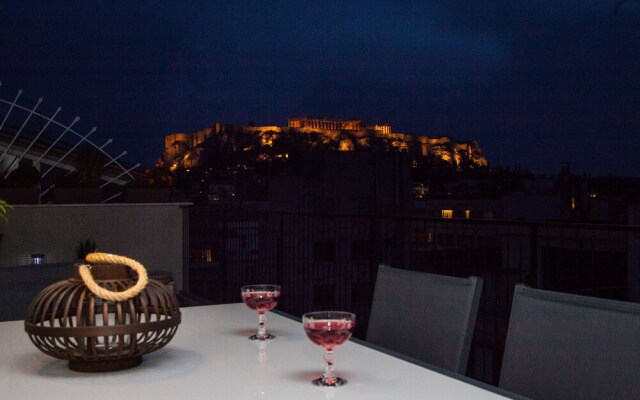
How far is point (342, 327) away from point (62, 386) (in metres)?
0.53

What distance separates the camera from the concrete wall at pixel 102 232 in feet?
21.1

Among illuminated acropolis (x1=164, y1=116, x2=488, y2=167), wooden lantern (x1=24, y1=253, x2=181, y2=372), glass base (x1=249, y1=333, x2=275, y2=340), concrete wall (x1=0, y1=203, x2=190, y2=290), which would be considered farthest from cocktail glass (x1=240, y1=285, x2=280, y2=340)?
illuminated acropolis (x1=164, y1=116, x2=488, y2=167)

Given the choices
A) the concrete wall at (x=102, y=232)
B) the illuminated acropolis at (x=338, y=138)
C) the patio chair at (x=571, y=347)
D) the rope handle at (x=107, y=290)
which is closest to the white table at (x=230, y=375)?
the rope handle at (x=107, y=290)

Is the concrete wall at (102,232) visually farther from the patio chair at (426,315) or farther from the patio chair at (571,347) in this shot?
the patio chair at (571,347)

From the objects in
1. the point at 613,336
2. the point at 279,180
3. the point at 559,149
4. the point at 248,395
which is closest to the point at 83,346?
the point at 248,395

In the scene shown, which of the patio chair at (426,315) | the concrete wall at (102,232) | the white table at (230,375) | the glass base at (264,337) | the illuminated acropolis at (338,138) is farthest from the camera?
the illuminated acropolis at (338,138)

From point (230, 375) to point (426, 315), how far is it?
0.79m

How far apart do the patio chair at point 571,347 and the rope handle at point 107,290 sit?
2.94ft

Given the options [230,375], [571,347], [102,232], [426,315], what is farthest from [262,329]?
[102,232]

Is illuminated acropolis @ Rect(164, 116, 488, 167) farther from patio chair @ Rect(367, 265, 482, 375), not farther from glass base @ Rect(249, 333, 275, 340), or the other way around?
glass base @ Rect(249, 333, 275, 340)

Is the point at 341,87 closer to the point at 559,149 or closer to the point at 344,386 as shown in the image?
the point at 559,149

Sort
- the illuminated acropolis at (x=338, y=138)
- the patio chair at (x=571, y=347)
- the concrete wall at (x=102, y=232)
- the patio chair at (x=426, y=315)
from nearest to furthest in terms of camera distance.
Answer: the patio chair at (x=571, y=347) < the patio chair at (x=426, y=315) < the concrete wall at (x=102, y=232) < the illuminated acropolis at (x=338, y=138)

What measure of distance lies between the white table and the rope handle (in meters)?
0.16

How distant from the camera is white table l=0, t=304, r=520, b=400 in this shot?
1.23 meters
